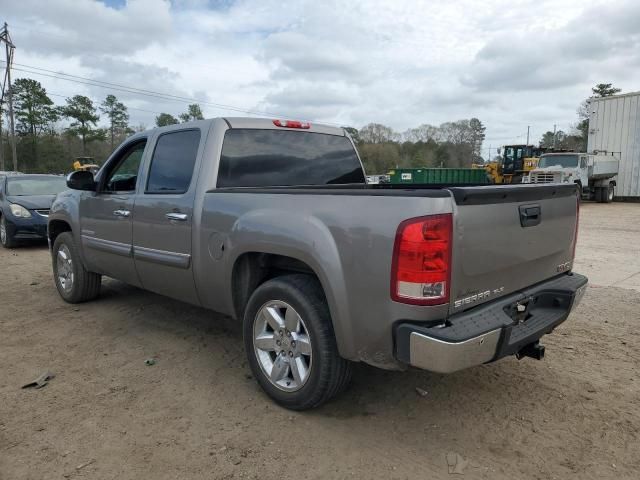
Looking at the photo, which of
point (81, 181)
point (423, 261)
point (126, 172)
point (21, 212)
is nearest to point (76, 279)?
point (81, 181)

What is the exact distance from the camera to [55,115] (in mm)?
55281

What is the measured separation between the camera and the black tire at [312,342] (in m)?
2.84

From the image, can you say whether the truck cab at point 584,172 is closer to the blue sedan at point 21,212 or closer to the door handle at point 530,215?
the blue sedan at point 21,212

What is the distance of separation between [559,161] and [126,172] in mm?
22124

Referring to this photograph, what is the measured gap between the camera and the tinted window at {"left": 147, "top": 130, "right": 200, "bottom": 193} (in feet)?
12.8

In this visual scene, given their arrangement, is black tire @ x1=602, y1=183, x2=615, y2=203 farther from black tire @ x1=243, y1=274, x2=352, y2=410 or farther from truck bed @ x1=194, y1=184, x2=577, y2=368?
black tire @ x1=243, y1=274, x2=352, y2=410

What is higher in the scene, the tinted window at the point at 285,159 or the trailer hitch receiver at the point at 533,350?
the tinted window at the point at 285,159

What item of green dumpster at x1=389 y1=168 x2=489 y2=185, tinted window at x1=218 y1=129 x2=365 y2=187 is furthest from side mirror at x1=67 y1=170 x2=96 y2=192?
green dumpster at x1=389 y1=168 x2=489 y2=185

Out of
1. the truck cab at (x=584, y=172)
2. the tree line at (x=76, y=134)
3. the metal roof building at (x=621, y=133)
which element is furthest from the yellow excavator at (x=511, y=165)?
the tree line at (x=76, y=134)

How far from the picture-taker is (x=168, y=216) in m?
3.90

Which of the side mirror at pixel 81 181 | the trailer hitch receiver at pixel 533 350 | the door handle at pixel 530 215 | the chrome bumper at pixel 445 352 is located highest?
the side mirror at pixel 81 181

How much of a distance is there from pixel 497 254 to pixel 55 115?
2481 inches

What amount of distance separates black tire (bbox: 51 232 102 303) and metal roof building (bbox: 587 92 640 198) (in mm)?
26355

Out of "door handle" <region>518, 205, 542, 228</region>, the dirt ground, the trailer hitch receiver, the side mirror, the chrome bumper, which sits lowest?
the dirt ground
